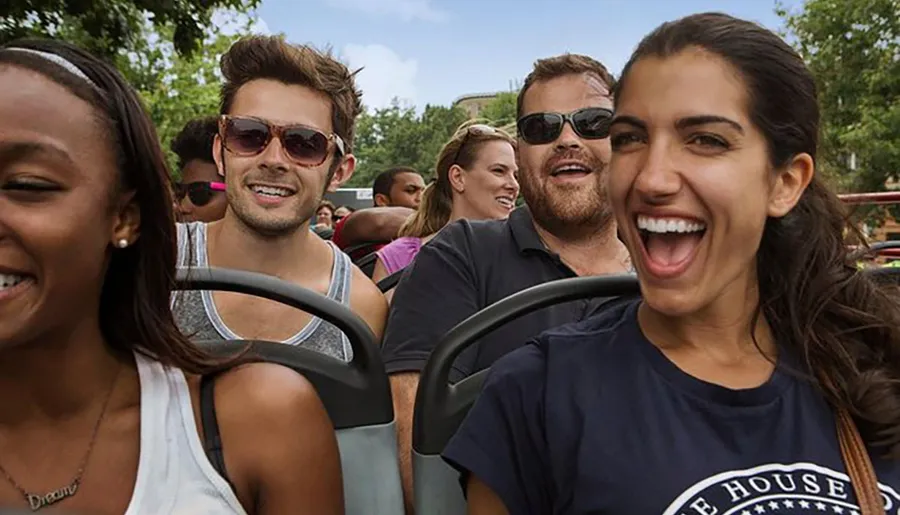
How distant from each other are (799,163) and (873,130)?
17287 mm

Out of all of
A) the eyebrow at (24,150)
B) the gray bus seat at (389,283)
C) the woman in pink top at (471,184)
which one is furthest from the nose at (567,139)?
the woman in pink top at (471,184)

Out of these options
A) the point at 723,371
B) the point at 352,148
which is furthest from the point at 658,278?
the point at 352,148

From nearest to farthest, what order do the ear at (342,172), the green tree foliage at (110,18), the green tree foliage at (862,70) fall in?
1. the ear at (342,172)
2. the green tree foliage at (110,18)
3. the green tree foliage at (862,70)

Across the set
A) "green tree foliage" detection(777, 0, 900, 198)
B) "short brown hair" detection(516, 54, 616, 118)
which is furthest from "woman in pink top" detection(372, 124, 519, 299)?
"green tree foliage" detection(777, 0, 900, 198)

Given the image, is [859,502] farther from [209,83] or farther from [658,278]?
[209,83]

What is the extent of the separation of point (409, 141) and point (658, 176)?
5375 cm

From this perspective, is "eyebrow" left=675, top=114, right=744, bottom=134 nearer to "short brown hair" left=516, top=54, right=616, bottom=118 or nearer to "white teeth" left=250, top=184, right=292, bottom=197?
"short brown hair" left=516, top=54, right=616, bottom=118

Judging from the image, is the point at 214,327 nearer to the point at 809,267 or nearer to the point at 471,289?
the point at 471,289

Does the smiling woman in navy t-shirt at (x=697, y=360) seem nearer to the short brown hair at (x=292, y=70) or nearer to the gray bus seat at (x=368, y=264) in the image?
the short brown hair at (x=292, y=70)

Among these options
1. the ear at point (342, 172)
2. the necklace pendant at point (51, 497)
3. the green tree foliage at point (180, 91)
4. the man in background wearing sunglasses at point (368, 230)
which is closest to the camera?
the necklace pendant at point (51, 497)

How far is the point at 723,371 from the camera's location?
4.73ft

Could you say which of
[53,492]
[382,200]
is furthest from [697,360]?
[382,200]

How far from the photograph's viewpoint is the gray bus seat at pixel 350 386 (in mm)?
1646

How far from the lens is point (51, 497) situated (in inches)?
52.7
